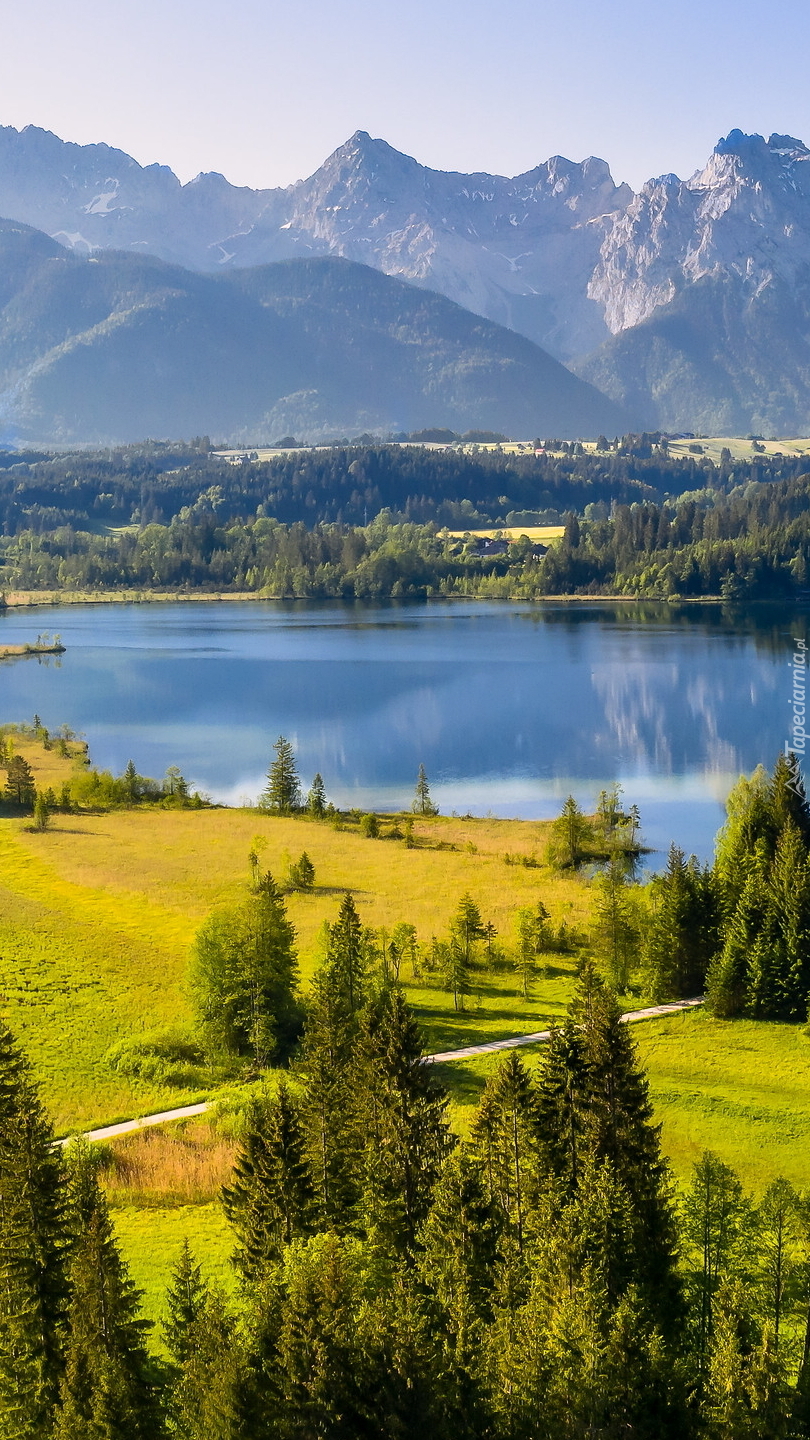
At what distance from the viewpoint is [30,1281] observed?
2433 cm

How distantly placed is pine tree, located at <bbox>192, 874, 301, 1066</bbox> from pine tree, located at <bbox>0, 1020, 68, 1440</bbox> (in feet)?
67.1

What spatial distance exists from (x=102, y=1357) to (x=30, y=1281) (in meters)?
3.25

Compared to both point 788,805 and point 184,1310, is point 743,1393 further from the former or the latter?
point 788,805

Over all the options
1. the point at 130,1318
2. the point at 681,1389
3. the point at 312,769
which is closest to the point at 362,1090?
the point at 130,1318

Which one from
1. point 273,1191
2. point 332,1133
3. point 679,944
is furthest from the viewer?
point 679,944

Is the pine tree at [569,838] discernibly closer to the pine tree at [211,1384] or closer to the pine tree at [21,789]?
the pine tree at [21,789]

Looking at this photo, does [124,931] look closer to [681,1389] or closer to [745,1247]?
[745,1247]

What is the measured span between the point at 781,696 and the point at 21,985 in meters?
107

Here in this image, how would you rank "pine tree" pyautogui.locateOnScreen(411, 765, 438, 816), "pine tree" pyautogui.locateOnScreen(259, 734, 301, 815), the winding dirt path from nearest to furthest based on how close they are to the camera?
the winding dirt path → "pine tree" pyautogui.locateOnScreen(259, 734, 301, 815) → "pine tree" pyautogui.locateOnScreen(411, 765, 438, 816)

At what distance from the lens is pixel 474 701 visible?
476 ft

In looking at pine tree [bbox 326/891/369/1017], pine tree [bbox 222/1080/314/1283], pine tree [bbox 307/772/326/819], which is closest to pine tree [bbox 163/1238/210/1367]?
pine tree [bbox 222/1080/314/1283]

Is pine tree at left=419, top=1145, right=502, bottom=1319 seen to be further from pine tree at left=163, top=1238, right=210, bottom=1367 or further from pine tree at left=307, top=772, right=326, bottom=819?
pine tree at left=307, top=772, right=326, bottom=819

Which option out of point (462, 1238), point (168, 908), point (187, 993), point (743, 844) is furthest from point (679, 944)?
point (462, 1238)

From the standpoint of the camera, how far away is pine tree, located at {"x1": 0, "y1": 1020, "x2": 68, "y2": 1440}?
22984 millimetres
